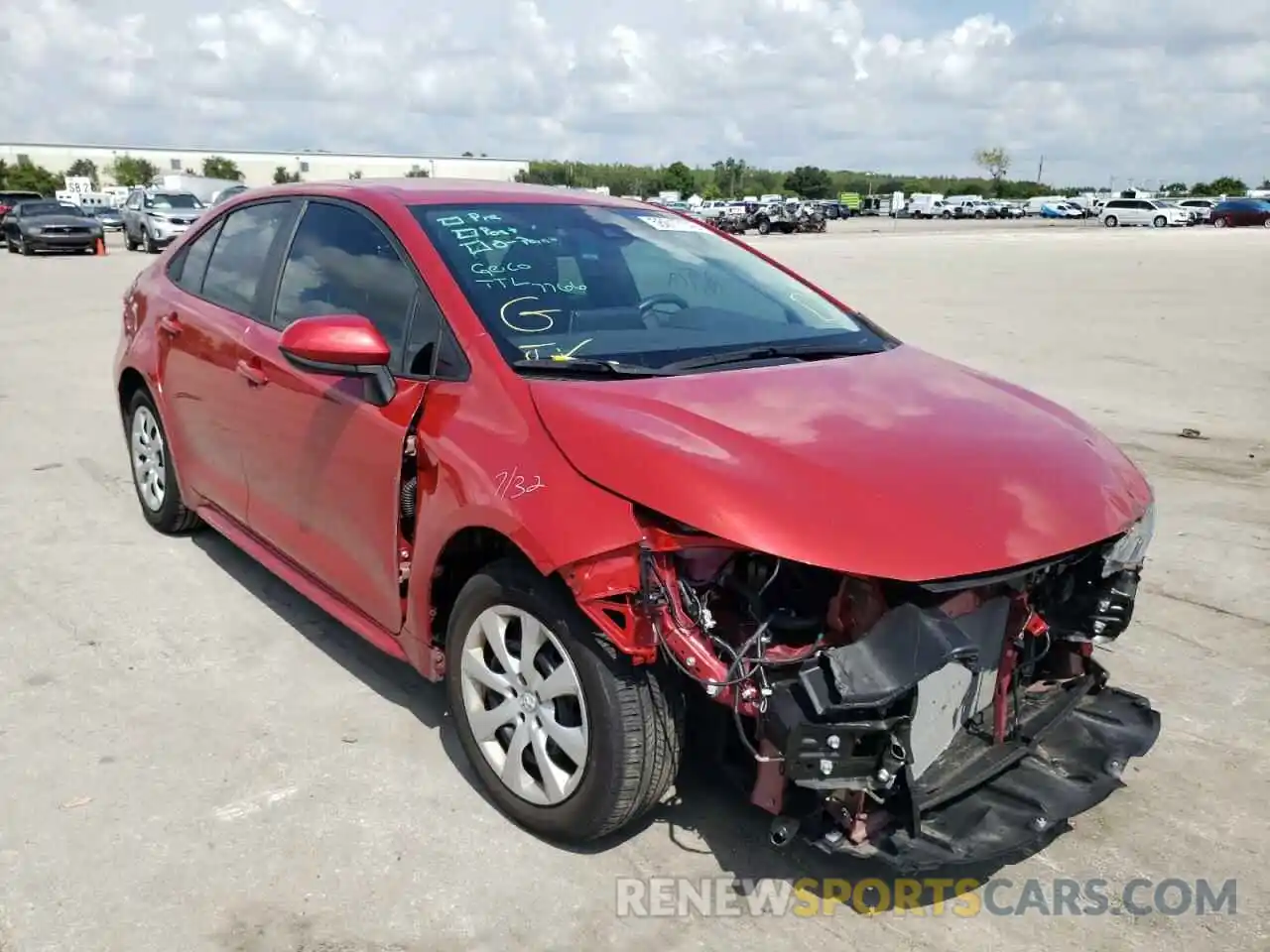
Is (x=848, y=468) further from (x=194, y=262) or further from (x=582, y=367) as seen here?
(x=194, y=262)

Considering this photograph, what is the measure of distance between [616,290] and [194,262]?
2.37 metres

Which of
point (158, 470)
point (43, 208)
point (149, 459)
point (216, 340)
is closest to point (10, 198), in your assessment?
point (43, 208)

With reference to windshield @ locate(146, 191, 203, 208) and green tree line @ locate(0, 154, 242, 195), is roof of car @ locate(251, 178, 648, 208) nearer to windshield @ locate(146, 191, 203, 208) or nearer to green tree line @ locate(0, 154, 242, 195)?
windshield @ locate(146, 191, 203, 208)

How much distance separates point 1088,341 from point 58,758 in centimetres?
1165

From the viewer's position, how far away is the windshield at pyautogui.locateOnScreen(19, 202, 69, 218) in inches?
1126

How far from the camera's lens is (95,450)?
23.5 ft

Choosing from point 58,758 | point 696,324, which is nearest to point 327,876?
point 58,758

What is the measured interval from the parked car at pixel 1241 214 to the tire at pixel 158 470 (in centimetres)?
6115

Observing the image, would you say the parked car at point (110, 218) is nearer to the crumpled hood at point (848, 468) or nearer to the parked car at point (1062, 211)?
the crumpled hood at point (848, 468)

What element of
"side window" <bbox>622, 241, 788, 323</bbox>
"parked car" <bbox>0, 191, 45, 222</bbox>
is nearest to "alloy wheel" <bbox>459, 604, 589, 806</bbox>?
"side window" <bbox>622, 241, 788, 323</bbox>

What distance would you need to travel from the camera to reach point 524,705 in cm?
292

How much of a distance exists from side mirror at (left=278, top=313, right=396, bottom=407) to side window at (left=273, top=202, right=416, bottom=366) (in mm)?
109

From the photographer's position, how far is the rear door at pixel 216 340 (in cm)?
418

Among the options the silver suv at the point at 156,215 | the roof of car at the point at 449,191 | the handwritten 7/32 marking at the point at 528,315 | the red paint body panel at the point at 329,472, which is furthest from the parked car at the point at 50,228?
the handwritten 7/32 marking at the point at 528,315
